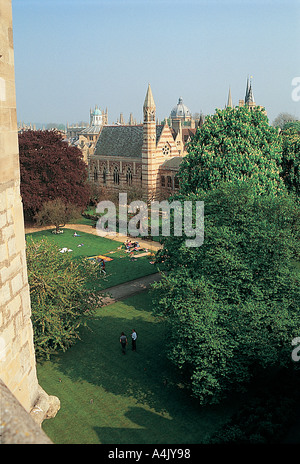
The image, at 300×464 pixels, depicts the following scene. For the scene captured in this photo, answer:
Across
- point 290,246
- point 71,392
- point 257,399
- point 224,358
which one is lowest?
point 71,392

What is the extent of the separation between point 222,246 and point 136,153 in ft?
126

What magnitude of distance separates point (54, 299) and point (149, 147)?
34442 millimetres

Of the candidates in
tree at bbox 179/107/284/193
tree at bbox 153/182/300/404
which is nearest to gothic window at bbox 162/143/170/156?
tree at bbox 179/107/284/193

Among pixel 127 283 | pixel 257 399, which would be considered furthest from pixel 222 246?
pixel 127 283

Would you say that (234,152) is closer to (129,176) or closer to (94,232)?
(94,232)

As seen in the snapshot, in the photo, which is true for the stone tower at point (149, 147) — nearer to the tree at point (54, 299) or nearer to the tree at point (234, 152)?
the tree at point (234, 152)

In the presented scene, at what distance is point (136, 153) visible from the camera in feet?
169

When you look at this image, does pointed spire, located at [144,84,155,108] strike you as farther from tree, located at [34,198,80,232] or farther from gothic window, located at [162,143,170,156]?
tree, located at [34,198,80,232]

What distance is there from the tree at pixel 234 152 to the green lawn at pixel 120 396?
9015 millimetres

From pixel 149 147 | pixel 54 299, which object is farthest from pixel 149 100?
pixel 54 299

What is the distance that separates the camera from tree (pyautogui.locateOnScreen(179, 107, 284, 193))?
21.9 meters

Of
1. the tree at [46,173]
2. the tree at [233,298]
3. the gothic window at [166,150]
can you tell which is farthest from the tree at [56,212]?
the tree at [233,298]
